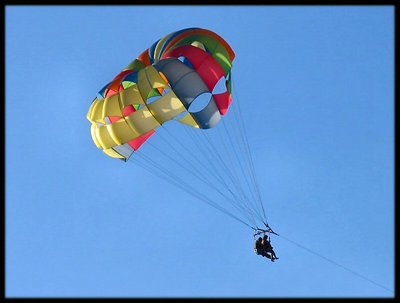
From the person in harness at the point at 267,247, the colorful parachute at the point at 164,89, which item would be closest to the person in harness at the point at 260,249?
the person in harness at the point at 267,247

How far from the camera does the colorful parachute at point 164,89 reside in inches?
731

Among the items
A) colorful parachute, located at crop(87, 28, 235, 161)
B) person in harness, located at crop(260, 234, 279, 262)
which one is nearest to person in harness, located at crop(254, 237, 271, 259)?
person in harness, located at crop(260, 234, 279, 262)

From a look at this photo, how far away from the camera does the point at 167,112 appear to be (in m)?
19.2

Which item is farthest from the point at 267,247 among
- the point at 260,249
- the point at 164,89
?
the point at 164,89

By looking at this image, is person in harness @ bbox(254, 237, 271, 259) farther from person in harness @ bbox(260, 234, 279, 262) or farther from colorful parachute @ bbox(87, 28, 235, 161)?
colorful parachute @ bbox(87, 28, 235, 161)

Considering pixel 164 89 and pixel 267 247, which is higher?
pixel 164 89

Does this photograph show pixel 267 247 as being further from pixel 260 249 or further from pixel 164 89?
pixel 164 89

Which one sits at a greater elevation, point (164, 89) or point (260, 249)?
point (164, 89)

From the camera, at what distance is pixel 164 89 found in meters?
20.1

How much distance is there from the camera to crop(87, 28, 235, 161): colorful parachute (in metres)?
18.6

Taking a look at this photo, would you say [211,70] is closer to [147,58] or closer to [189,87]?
[189,87]

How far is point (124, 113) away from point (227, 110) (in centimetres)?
316

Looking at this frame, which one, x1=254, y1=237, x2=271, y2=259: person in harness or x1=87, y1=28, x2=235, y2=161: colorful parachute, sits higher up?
x1=87, y1=28, x2=235, y2=161: colorful parachute

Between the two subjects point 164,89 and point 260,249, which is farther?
point 164,89
